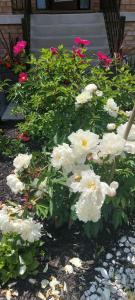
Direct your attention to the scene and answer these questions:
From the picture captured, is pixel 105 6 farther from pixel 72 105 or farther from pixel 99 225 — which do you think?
pixel 99 225

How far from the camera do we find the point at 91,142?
7.51ft

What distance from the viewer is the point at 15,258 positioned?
2.64 metres

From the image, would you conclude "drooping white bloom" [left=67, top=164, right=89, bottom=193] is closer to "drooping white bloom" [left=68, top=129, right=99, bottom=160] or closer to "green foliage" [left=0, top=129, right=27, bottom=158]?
"drooping white bloom" [left=68, top=129, right=99, bottom=160]

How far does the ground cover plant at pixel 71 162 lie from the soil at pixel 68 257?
75 mm

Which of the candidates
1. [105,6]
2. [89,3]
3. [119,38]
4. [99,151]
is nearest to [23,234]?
[99,151]

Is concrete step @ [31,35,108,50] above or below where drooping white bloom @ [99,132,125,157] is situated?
above

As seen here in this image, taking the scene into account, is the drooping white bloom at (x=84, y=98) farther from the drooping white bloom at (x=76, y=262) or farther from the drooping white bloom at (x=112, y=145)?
the drooping white bloom at (x=76, y=262)

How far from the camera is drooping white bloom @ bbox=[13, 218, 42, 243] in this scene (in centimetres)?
252

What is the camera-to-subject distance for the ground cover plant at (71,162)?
231 cm

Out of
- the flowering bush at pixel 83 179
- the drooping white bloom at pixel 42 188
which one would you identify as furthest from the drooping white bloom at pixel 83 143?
the drooping white bloom at pixel 42 188

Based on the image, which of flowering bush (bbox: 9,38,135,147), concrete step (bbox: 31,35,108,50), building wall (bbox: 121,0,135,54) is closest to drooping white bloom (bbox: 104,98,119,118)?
flowering bush (bbox: 9,38,135,147)

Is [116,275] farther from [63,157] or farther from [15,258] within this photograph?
[63,157]

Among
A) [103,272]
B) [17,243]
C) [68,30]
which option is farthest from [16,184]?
[68,30]

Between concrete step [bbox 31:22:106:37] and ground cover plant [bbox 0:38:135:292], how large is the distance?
406 centimetres
